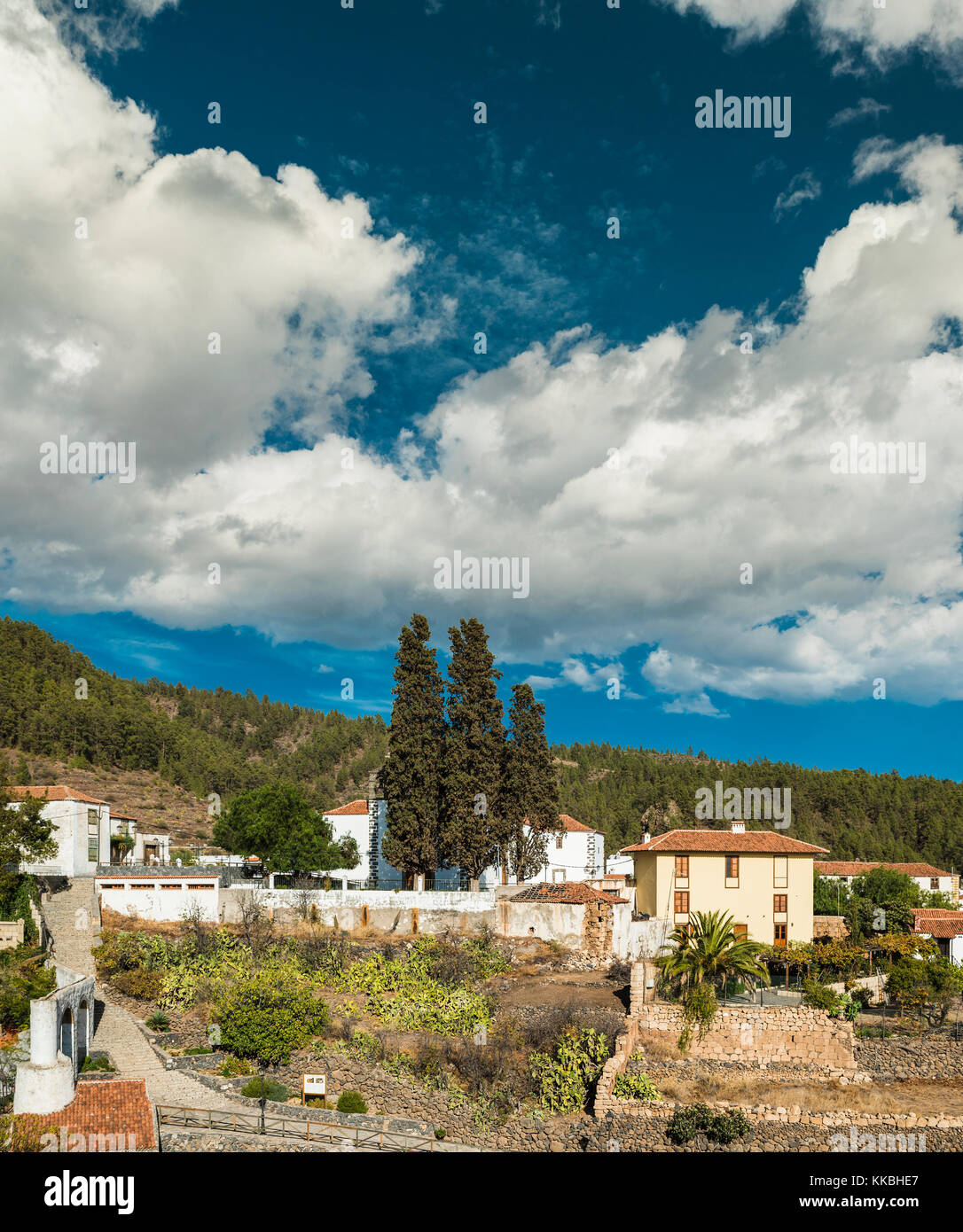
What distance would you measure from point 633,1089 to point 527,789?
16.6m

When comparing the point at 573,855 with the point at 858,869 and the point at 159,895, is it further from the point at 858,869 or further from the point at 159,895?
the point at 159,895

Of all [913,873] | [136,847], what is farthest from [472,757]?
[913,873]

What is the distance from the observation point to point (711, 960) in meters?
32.2

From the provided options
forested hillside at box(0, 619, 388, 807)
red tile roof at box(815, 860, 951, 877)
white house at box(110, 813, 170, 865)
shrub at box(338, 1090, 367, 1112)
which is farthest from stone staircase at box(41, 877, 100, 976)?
red tile roof at box(815, 860, 951, 877)

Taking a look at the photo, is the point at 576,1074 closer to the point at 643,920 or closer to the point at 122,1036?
the point at 643,920

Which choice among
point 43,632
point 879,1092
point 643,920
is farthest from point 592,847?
point 43,632

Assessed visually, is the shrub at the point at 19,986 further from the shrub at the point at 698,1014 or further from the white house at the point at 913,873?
the white house at the point at 913,873

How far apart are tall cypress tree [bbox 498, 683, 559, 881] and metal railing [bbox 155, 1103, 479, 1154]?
18.5 m

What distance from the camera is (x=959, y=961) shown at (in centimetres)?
4553

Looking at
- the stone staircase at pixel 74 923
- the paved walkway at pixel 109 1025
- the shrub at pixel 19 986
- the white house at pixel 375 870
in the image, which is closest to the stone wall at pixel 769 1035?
the paved walkway at pixel 109 1025

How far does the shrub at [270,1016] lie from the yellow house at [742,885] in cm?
1756

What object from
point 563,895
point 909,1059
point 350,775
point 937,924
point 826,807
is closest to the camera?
point 909,1059
